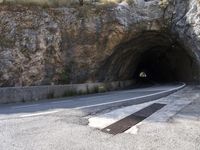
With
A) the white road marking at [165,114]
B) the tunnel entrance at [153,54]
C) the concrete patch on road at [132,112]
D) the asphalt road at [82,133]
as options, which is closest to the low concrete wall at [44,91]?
the tunnel entrance at [153,54]

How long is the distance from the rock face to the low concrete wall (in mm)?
567

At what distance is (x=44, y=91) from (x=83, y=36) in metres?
4.83

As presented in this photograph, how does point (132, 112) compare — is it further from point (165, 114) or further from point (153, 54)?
point (153, 54)

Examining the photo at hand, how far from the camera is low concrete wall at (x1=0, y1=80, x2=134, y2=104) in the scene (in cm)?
1470

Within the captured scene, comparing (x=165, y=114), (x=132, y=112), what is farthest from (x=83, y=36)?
(x=165, y=114)

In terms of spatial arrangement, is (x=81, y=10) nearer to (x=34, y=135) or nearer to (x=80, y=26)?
(x=80, y=26)

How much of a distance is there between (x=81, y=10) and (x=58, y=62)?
3773mm

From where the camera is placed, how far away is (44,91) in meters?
16.1

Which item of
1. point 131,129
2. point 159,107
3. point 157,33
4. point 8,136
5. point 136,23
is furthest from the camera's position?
Result: point 157,33

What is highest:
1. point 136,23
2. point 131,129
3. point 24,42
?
point 136,23

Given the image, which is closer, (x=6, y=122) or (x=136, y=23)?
(x=6, y=122)

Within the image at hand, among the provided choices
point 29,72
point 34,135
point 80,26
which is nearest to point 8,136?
point 34,135

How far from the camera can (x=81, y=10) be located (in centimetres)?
1891

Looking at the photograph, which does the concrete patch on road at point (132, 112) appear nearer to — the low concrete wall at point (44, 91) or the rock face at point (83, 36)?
the low concrete wall at point (44, 91)
